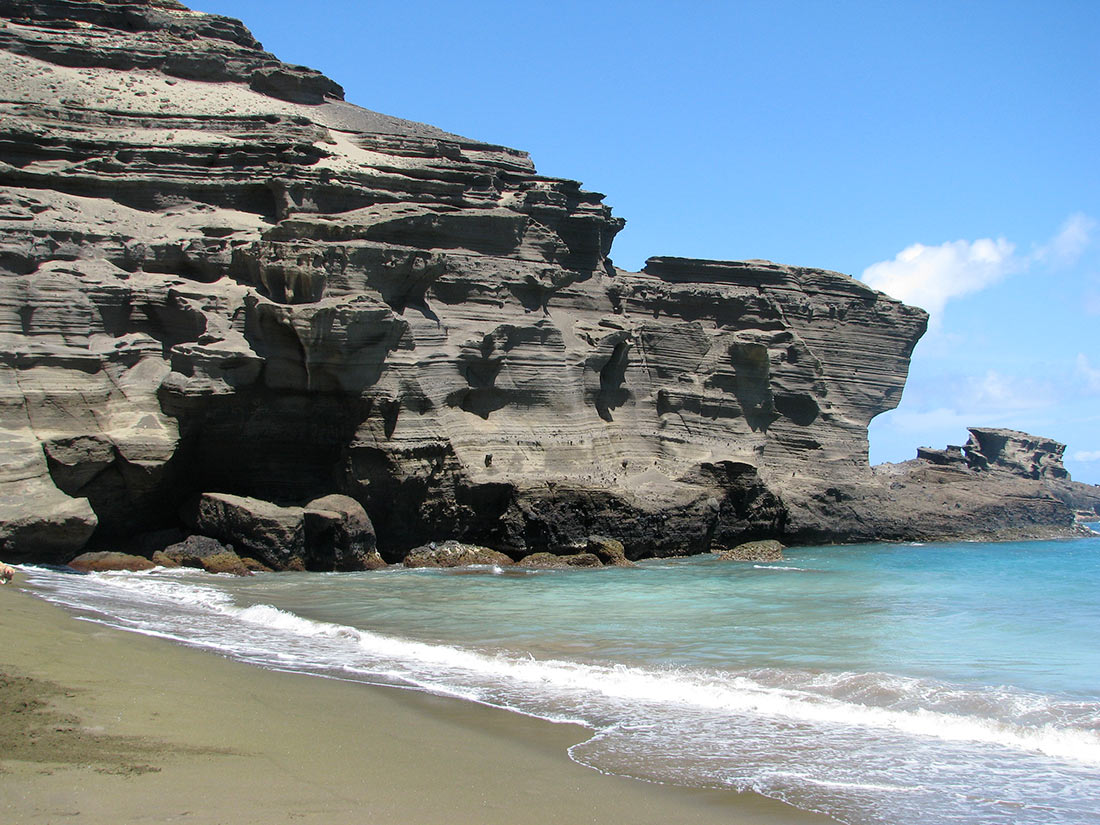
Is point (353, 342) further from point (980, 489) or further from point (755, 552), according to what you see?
point (980, 489)

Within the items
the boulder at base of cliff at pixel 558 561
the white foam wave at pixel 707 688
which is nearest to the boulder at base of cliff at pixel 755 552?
the boulder at base of cliff at pixel 558 561

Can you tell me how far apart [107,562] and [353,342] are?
601cm

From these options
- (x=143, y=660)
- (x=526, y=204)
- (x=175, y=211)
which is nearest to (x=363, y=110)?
(x=526, y=204)

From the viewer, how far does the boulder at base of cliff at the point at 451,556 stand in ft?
69.7

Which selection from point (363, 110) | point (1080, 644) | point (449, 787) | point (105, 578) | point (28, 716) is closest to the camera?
point (449, 787)

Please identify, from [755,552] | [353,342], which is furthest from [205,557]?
[755,552]

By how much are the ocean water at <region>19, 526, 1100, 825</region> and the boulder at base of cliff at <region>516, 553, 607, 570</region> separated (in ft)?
4.22

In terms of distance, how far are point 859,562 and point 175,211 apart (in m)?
17.8

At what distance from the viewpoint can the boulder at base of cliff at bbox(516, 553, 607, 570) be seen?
2181cm

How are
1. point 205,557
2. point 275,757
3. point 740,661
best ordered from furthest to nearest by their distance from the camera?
1. point 205,557
2. point 740,661
3. point 275,757

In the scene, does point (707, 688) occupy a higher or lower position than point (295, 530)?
lower

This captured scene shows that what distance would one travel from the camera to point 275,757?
22.9ft

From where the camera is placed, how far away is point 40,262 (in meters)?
19.8

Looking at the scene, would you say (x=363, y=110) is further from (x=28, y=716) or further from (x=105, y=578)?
(x=28, y=716)
